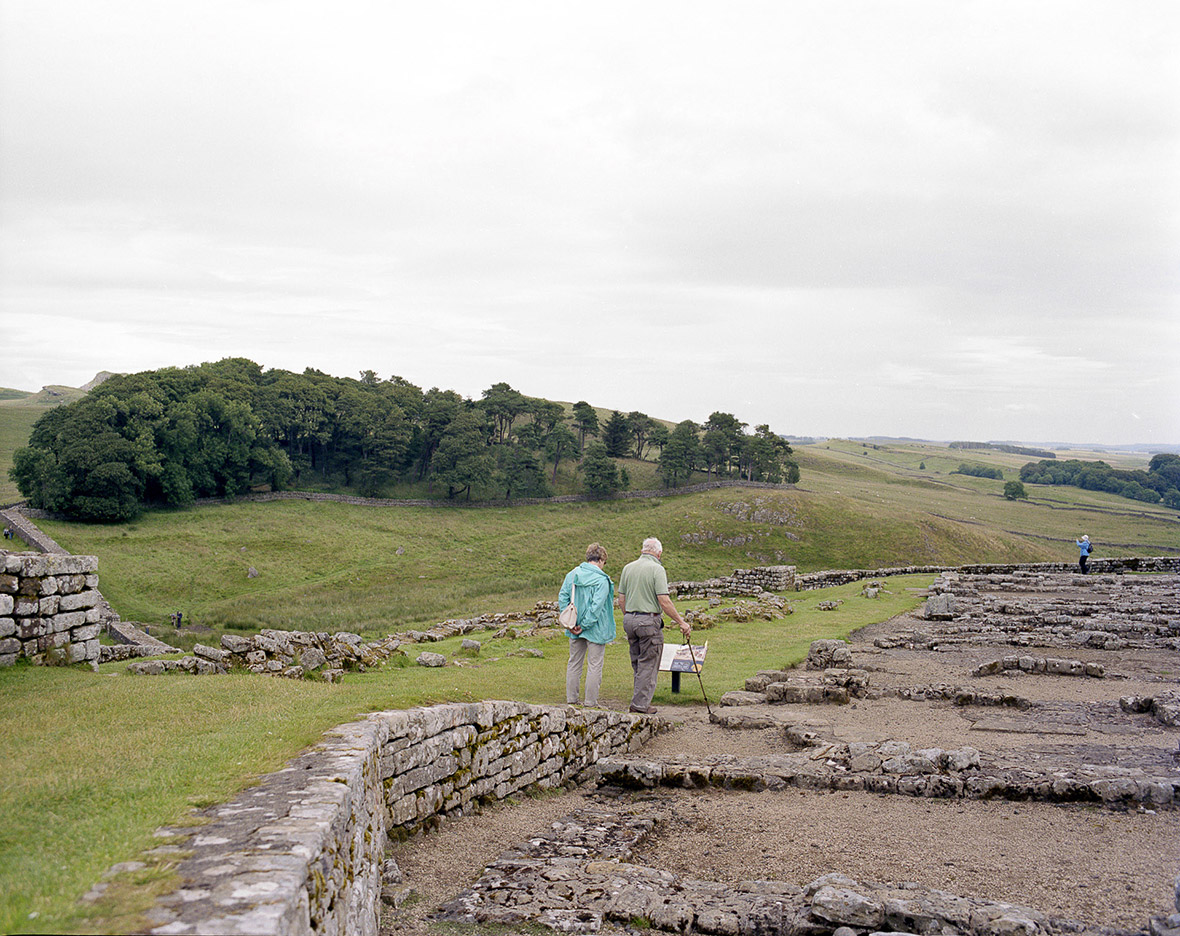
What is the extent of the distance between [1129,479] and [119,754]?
17637 cm

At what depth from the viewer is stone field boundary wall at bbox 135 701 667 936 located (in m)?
3.68

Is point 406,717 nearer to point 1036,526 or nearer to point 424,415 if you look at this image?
point 424,415

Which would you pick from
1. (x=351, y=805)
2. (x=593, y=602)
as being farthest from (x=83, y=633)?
(x=351, y=805)

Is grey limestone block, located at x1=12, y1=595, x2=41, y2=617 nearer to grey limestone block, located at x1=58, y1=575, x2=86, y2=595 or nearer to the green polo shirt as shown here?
grey limestone block, located at x1=58, y1=575, x2=86, y2=595

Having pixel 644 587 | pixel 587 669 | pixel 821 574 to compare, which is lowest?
pixel 821 574

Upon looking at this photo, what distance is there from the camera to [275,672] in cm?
1572

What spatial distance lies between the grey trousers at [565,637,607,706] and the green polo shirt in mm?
918

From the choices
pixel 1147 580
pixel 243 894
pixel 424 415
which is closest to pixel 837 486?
pixel 424 415

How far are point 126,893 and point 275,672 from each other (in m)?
13.1

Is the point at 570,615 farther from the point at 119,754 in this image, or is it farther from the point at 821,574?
the point at 821,574

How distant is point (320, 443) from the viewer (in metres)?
91.8

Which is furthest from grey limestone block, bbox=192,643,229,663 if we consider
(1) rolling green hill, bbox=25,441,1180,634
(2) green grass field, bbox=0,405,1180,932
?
(1) rolling green hill, bbox=25,441,1180,634

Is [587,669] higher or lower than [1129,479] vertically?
lower

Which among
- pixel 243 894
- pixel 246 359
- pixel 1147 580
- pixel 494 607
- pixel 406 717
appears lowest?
pixel 494 607
